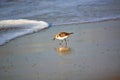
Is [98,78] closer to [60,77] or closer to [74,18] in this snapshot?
[60,77]

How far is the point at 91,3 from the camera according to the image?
48.8ft

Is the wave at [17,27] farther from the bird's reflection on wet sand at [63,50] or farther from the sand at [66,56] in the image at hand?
the bird's reflection on wet sand at [63,50]

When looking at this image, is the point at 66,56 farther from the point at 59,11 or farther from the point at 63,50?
the point at 59,11

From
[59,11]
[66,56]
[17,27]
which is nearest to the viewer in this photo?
[66,56]

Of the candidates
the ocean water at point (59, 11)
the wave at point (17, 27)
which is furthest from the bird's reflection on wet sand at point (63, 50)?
the ocean water at point (59, 11)

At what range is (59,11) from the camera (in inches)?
544

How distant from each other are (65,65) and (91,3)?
24.4 feet

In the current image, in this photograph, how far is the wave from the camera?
10608 millimetres

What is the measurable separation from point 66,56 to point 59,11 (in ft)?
18.5

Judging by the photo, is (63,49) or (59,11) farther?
(59,11)

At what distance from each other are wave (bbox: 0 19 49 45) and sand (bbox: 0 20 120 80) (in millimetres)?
385

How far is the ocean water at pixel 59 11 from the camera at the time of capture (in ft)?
41.1

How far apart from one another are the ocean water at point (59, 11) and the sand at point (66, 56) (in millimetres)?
1495

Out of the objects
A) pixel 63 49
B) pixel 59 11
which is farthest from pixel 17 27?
pixel 63 49
